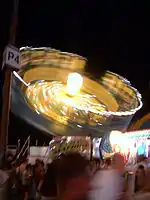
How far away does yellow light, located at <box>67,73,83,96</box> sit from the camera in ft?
72.0

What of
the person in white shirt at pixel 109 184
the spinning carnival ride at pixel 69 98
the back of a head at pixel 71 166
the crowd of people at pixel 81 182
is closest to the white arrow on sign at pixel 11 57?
the crowd of people at pixel 81 182

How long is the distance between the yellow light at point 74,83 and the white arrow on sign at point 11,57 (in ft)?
42.5

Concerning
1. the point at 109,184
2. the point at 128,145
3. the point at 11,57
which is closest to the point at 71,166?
the point at 109,184

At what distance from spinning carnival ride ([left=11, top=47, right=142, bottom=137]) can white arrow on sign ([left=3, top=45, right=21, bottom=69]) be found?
10.7m

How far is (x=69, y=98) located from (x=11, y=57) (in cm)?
1359

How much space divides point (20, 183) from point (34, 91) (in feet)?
36.5

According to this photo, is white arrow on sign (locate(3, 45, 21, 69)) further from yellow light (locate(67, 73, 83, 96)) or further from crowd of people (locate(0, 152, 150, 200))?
yellow light (locate(67, 73, 83, 96))

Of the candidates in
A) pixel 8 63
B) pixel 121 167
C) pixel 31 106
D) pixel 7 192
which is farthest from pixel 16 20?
pixel 31 106

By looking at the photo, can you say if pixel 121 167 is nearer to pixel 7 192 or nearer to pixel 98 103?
pixel 7 192

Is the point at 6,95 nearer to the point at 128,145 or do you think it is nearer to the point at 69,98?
the point at 128,145

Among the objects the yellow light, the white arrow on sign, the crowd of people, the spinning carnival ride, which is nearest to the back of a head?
the crowd of people

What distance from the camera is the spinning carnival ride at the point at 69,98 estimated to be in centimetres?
2034

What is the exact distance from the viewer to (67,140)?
16.7m

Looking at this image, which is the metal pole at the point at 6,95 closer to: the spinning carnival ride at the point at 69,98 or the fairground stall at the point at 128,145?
the fairground stall at the point at 128,145
